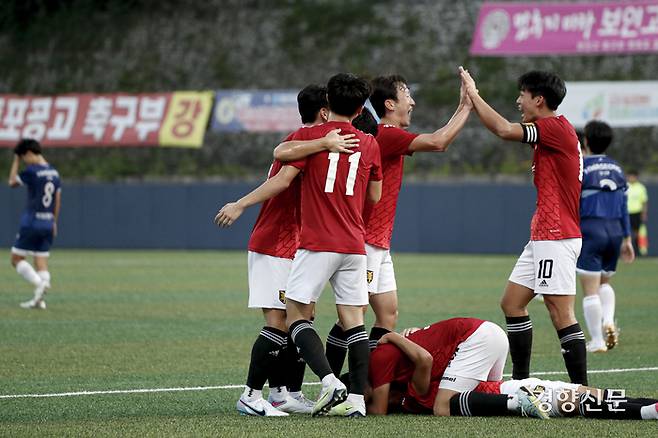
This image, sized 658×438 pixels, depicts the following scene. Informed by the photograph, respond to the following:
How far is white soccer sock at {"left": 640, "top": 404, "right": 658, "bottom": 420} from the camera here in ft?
24.4

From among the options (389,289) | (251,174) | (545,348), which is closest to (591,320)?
(545,348)

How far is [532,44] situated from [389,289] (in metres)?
26.7

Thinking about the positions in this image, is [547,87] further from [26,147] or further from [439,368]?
[26,147]

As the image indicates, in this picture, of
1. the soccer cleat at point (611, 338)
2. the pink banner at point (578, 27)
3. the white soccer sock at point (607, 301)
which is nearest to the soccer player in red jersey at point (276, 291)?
the soccer cleat at point (611, 338)

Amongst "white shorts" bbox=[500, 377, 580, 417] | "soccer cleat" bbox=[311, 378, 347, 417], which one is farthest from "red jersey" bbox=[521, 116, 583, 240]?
"soccer cleat" bbox=[311, 378, 347, 417]

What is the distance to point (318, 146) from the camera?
7902 millimetres

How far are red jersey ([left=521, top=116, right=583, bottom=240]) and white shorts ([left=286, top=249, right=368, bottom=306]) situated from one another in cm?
148

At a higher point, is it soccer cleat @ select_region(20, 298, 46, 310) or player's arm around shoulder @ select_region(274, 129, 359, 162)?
player's arm around shoulder @ select_region(274, 129, 359, 162)

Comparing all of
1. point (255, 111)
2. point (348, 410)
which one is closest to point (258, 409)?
point (348, 410)

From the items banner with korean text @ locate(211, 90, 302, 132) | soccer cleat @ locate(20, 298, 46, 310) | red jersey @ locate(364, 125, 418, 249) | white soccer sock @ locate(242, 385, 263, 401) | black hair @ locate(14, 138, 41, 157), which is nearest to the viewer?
white soccer sock @ locate(242, 385, 263, 401)

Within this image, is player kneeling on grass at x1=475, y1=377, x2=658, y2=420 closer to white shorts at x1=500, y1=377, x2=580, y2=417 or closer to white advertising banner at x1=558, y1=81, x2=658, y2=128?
white shorts at x1=500, y1=377, x2=580, y2=417

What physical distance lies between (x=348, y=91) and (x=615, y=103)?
26.5 m

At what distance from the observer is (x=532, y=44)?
113ft

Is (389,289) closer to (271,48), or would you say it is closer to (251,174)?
(251,174)
